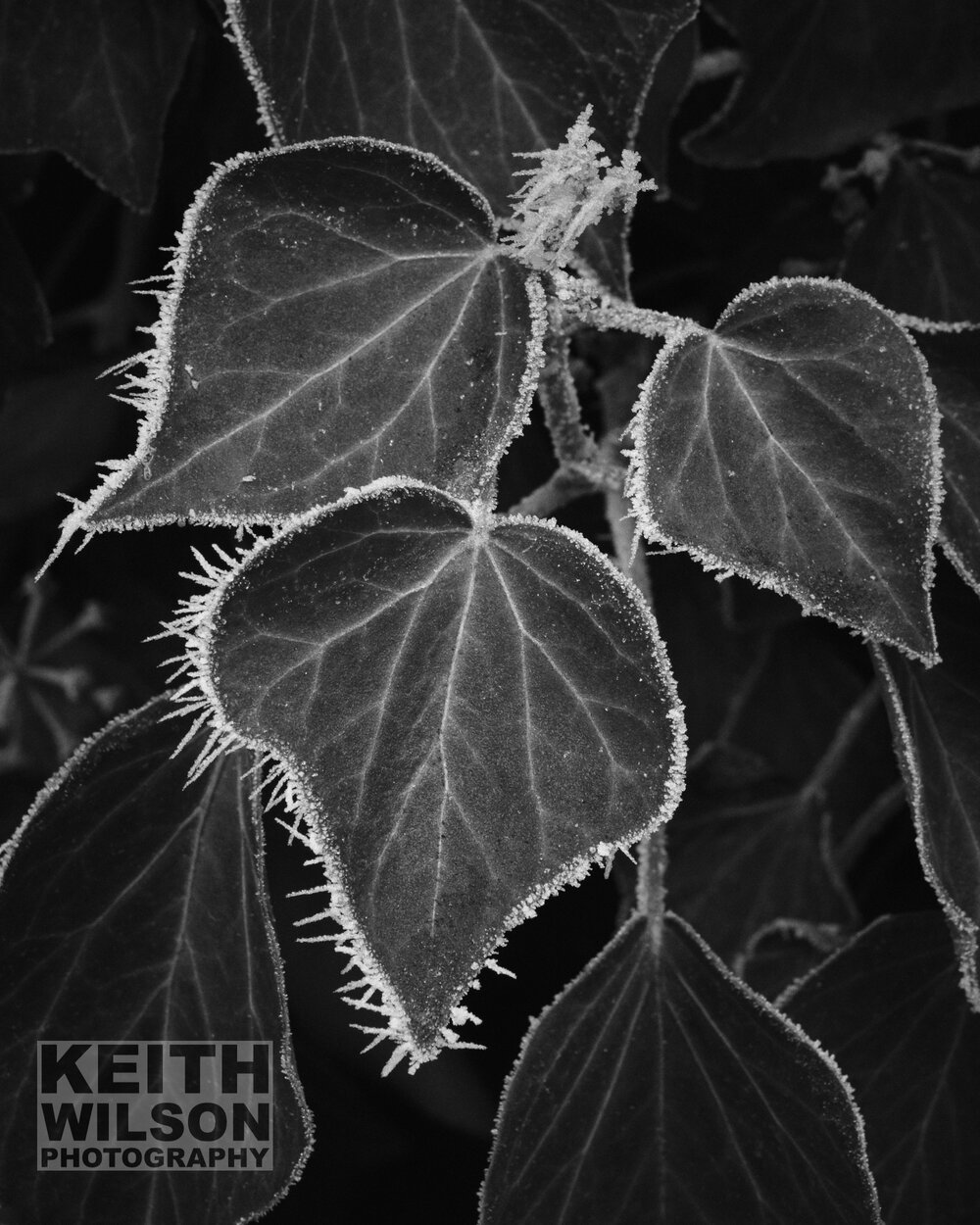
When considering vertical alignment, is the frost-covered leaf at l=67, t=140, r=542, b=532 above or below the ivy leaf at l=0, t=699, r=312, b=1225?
above

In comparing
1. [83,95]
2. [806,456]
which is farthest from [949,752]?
[83,95]

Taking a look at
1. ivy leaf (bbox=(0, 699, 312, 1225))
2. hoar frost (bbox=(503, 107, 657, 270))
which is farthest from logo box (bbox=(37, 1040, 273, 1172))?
hoar frost (bbox=(503, 107, 657, 270))

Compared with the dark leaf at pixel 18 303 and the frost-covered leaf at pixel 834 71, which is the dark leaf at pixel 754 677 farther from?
the dark leaf at pixel 18 303

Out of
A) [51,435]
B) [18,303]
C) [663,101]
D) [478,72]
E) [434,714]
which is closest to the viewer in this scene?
[434,714]

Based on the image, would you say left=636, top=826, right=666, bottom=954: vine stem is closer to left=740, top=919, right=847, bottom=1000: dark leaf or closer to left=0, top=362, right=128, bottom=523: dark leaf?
left=740, top=919, right=847, bottom=1000: dark leaf

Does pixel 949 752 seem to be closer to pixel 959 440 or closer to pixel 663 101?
pixel 959 440

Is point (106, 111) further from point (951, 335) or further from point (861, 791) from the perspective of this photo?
point (861, 791)
